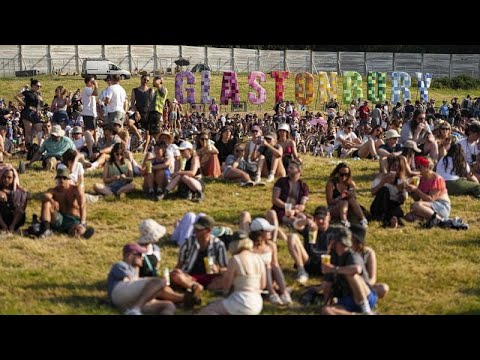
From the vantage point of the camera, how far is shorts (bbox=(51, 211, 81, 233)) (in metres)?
10.5

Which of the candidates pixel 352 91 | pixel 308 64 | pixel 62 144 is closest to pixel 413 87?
pixel 308 64

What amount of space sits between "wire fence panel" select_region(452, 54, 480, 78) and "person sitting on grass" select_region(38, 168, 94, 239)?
50.0 metres

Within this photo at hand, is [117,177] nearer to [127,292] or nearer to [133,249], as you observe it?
[133,249]

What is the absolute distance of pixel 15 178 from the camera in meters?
10.6

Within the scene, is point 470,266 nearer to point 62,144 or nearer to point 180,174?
point 180,174

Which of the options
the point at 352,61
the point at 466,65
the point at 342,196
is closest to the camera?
the point at 342,196

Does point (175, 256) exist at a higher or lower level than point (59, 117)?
lower

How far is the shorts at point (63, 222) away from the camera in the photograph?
10.5 m

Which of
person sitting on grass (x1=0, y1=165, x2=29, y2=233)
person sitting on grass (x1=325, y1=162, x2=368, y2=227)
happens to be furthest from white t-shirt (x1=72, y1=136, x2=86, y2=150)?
person sitting on grass (x1=325, y1=162, x2=368, y2=227)

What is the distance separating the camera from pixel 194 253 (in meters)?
8.61

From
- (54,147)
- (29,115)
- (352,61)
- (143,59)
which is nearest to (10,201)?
(54,147)

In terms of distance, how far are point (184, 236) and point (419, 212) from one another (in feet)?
12.8

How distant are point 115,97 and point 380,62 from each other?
40452 millimetres

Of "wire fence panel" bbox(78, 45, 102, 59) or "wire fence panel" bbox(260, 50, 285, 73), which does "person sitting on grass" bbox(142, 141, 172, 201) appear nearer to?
"wire fence panel" bbox(78, 45, 102, 59)
